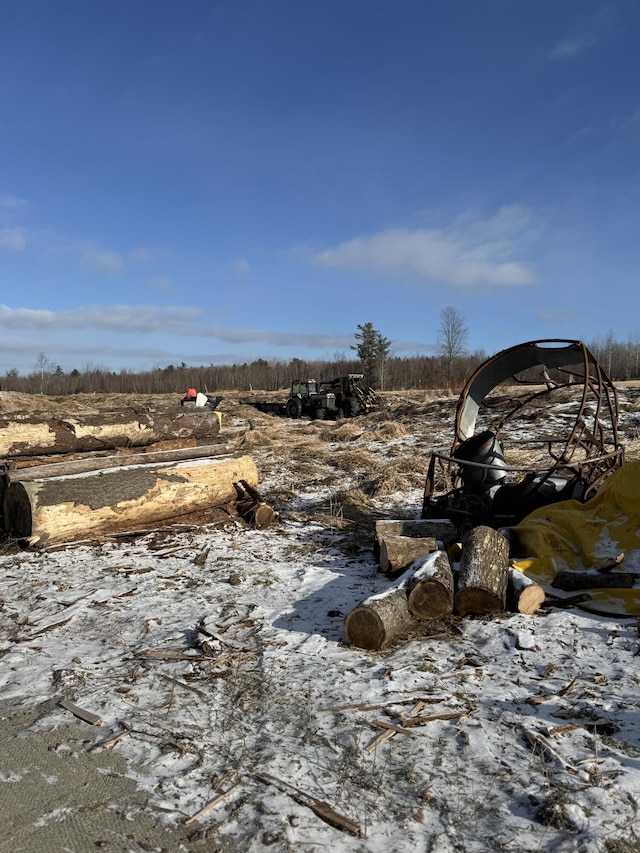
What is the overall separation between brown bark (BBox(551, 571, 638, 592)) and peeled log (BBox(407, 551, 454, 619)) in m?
1.27

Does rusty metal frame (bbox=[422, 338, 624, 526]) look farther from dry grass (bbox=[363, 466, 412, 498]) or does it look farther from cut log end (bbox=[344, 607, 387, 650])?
cut log end (bbox=[344, 607, 387, 650])

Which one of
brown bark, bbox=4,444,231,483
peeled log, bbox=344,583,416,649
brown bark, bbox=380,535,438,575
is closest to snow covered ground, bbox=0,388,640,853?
peeled log, bbox=344,583,416,649

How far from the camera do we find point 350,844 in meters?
2.44

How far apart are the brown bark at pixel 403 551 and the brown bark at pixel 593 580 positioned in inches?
47.9

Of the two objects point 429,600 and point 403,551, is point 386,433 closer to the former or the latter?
point 403,551

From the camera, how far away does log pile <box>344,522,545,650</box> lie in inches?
171

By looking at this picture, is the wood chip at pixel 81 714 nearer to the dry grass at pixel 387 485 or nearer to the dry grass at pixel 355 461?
the dry grass at pixel 387 485

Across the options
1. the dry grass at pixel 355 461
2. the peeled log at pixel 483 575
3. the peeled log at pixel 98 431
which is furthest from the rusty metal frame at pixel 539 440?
the peeled log at pixel 98 431

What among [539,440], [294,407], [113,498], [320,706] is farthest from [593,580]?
[294,407]

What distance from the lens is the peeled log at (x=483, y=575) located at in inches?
188

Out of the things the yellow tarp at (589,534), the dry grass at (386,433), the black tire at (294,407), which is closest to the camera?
the yellow tarp at (589,534)

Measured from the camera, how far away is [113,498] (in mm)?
7441

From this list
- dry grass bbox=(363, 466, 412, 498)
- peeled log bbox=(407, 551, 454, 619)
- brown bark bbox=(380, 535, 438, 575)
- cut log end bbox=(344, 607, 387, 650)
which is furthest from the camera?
dry grass bbox=(363, 466, 412, 498)

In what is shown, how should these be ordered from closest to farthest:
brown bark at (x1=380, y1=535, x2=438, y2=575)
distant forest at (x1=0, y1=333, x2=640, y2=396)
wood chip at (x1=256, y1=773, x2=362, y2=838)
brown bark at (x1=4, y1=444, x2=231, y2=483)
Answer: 1. wood chip at (x1=256, y1=773, x2=362, y2=838)
2. brown bark at (x1=380, y1=535, x2=438, y2=575)
3. brown bark at (x1=4, y1=444, x2=231, y2=483)
4. distant forest at (x1=0, y1=333, x2=640, y2=396)
